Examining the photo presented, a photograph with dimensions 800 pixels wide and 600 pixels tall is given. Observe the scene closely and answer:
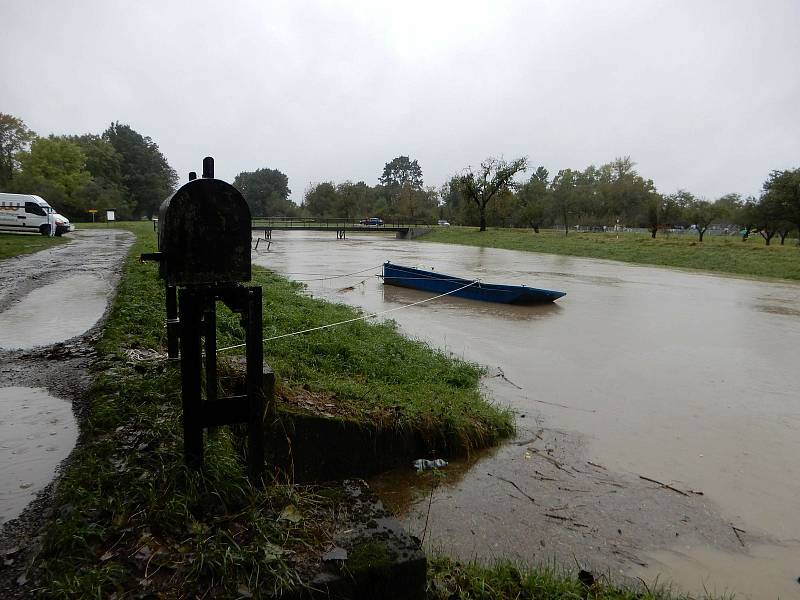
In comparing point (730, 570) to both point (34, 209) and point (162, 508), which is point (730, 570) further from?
point (34, 209)

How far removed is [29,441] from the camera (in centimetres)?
349

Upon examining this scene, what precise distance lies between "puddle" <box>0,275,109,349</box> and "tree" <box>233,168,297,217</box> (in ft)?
323

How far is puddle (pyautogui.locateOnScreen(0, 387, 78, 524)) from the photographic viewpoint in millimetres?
2904

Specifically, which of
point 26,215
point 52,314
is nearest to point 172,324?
point 52,314

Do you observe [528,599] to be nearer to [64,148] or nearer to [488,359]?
[488,359]

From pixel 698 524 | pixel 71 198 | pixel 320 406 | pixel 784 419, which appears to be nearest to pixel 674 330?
pixel 784 419

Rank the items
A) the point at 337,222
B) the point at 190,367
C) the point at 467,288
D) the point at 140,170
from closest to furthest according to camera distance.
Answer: the point at 190,367 < the point at 467,288 < the point at 337,222 < the point at 140,170

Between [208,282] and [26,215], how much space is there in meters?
31.7

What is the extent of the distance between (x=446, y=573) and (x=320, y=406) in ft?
7.13

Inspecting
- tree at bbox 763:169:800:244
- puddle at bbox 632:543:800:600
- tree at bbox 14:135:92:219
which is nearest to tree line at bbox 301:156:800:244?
tree at bbox 763:169:800:244

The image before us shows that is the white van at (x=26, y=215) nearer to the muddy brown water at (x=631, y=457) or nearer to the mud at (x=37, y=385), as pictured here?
the mud at (x=37, y=385)

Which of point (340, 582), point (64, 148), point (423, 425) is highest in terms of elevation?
point (64, 148)

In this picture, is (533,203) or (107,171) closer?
(533,203)

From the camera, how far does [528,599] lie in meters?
2.88
